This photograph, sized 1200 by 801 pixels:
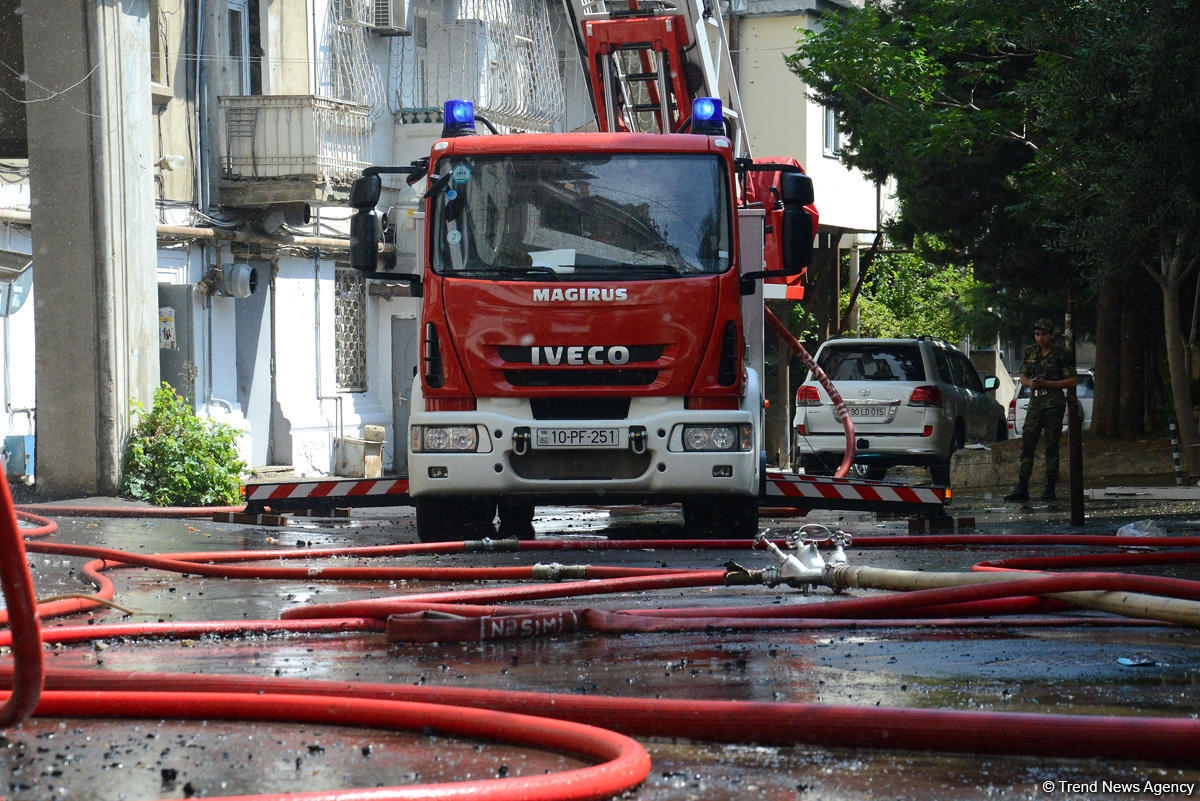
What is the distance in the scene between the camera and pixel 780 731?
4.20 metres

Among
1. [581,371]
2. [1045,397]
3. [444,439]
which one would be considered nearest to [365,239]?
[444,439]

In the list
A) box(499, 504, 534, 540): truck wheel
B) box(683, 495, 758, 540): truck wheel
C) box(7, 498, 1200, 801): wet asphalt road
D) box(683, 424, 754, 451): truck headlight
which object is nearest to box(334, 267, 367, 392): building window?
box(499, 504, 534, 540): truck wheel

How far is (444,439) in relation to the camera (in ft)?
35.4

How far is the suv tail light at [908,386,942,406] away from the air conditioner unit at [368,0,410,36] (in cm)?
1050

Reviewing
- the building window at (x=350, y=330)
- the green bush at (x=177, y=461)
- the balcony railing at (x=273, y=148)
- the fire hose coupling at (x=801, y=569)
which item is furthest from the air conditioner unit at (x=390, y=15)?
the fire hose coupling at (x=801, y=569)

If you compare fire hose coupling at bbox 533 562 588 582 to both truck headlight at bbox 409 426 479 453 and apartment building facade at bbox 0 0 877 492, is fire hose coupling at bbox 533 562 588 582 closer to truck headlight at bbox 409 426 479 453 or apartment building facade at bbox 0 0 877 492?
truck headlight at bbox 409 426 479 453

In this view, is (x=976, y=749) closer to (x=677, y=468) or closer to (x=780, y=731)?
(x=780, y=731)

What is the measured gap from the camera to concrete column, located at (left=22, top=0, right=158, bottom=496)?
15.4 m

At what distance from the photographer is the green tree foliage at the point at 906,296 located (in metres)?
44.7

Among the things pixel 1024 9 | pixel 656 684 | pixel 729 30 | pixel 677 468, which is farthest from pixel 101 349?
pixel 729 30

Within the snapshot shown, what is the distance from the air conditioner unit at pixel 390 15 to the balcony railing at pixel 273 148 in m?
3.52

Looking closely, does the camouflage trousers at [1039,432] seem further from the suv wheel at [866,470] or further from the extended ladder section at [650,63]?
the extended ladder section at [650,63]

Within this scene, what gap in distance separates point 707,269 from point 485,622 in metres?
4.91

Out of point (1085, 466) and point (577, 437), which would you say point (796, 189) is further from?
point (1085, 466)
